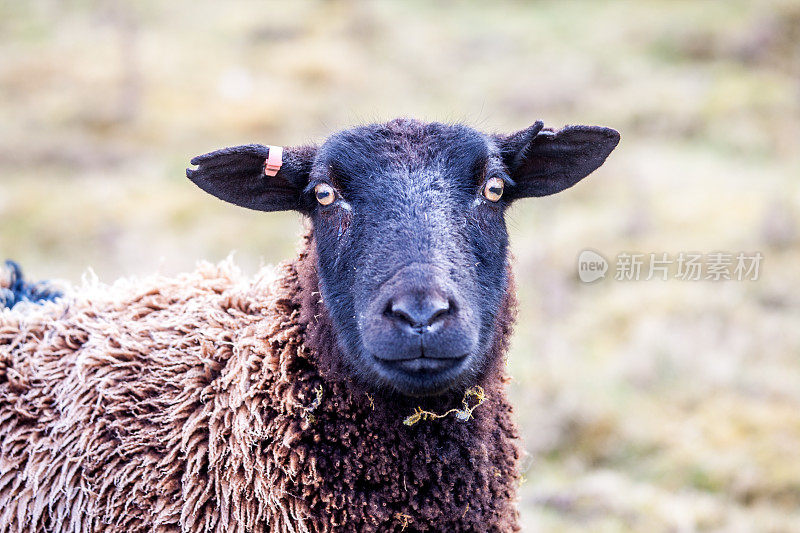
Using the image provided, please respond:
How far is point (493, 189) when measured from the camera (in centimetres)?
377

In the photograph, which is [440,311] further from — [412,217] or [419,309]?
[412,217]

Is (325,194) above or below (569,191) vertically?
below

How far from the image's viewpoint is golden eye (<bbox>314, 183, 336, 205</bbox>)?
368 centimetres

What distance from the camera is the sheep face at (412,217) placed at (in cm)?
313

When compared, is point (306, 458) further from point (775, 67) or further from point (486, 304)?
point (775, 67)

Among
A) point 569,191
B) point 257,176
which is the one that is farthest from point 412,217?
point 569,191

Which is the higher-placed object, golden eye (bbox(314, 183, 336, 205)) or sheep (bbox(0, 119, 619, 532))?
golden eye (bbox(314, 183, 336, 205))

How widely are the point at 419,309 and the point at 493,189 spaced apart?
3.35ft

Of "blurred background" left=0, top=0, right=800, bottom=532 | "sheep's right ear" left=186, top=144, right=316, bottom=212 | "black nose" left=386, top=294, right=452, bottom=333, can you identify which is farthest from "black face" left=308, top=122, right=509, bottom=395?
"blurred background" left=0, top=0, right=800, bottom=532

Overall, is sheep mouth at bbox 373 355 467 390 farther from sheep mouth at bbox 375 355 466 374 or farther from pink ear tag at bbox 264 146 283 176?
pink ear tag at bbox 264 146 283 176

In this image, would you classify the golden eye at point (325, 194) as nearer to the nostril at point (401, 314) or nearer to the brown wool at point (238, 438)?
the brown wool at point (238, 438)

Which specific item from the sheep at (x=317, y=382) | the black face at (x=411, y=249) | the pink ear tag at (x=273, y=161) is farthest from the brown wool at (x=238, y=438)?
the pink ear tag at (x=273, y=161)

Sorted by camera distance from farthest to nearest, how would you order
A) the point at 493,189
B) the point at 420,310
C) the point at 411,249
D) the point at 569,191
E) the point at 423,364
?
the point at 569,191, the point at 493,189, the point at 411,249, the point at 423,364, the point at 420,310

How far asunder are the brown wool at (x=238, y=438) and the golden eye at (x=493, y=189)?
0.54m
